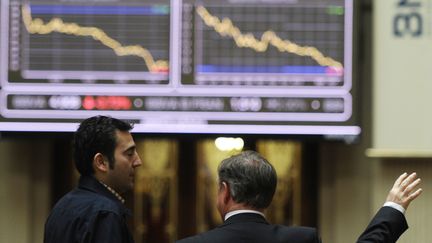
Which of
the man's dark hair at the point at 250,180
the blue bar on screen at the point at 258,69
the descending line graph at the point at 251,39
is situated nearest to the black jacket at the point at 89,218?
the man's dark hair at the point at 250,180

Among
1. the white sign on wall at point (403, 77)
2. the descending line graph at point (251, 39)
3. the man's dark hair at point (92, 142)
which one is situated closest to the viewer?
the man's dark hair at point (92, 142)

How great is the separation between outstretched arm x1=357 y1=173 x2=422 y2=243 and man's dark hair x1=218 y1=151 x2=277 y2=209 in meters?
0.45

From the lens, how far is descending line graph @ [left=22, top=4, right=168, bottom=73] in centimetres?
672

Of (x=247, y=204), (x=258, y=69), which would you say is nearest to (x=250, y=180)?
(x=247, y=204)

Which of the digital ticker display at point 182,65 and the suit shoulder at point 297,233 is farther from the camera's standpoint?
the digital ticker display at point 182,65

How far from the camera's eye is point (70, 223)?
148 inches

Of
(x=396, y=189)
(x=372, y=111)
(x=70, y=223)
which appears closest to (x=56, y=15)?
(x=372, y=111)

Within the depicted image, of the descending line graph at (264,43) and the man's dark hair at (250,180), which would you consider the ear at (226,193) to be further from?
the descending line graph at (264,43)

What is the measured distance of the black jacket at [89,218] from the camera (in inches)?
144

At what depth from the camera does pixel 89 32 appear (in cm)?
675

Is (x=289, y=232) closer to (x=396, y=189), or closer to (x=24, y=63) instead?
(x=396, y=189)

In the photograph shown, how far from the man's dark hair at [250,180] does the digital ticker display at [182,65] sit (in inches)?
122

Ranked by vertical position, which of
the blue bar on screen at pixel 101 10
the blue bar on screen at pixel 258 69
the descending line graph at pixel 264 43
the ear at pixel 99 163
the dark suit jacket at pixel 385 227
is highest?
the blue bar on screen at pixel 101 10

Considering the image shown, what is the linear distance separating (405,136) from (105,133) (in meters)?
3.19
